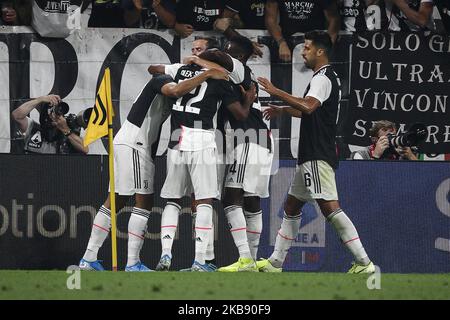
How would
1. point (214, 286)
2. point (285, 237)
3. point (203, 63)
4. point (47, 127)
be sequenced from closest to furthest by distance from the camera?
point (214, 286) < point (203, 63) < point (285, 237) < point (47, 127)

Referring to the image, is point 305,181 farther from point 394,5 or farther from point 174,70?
point 394,5

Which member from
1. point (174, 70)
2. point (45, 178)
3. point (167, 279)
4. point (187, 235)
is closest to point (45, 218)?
point (45, 178)

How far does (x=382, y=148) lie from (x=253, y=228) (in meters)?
2.47

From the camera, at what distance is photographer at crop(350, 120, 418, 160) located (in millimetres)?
14727

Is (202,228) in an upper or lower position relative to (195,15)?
lower

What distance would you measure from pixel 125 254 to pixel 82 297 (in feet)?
15.4

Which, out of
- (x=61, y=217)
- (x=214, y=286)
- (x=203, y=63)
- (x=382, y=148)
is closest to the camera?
(x=214, y=286)

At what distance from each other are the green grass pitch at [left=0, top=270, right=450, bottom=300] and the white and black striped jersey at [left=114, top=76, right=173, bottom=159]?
5.30 feet

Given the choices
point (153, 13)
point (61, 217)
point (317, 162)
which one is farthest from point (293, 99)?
point (153, 13)

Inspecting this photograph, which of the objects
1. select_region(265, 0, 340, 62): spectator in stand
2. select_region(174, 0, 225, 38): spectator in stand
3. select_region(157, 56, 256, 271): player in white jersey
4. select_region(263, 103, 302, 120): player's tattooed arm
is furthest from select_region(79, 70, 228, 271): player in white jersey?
select_region(265, 0, 340, 62): spectator in stand

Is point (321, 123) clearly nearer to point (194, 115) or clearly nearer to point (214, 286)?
point (194, 115)

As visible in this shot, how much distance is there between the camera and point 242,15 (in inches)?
587

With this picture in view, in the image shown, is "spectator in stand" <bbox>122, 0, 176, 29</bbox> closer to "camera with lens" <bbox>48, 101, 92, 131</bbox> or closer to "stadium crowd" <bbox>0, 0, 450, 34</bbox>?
"stadium crowd" <bbox>0, 0, 450, 34</bbox>

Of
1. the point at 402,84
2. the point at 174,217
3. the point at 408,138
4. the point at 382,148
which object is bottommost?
the point at 174,217
